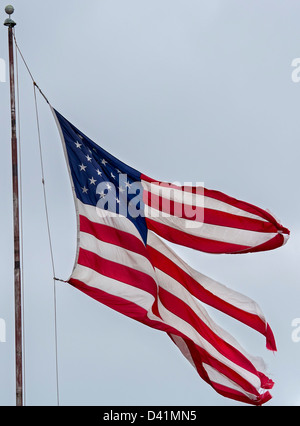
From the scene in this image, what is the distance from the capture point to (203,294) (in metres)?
64.9

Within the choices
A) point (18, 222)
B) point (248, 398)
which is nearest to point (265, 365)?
point (248, 398)

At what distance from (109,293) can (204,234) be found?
155 inches

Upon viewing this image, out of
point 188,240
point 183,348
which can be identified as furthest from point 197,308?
point 188,240

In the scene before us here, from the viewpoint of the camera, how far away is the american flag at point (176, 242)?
63.4 meters

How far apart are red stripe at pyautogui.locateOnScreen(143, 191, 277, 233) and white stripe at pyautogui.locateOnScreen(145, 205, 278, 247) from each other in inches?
4.8

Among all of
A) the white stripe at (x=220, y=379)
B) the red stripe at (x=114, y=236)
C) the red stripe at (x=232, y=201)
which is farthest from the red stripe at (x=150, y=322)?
the red stripe at (x=232, y=201)

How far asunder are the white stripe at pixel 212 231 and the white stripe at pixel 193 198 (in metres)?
0.55

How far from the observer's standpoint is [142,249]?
63.9m

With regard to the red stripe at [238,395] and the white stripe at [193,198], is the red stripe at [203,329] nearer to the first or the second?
the red stripe at [238,395]

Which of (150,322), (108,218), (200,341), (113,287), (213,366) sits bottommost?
(213,366)

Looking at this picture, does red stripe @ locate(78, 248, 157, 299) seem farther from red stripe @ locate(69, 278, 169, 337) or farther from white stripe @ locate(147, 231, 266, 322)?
white stripe @ locate(147, 231, 266, 322)

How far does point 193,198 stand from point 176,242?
1.47m

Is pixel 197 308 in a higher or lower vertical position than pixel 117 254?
lower

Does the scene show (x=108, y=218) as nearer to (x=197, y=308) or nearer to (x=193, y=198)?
(x=193, y=198)
